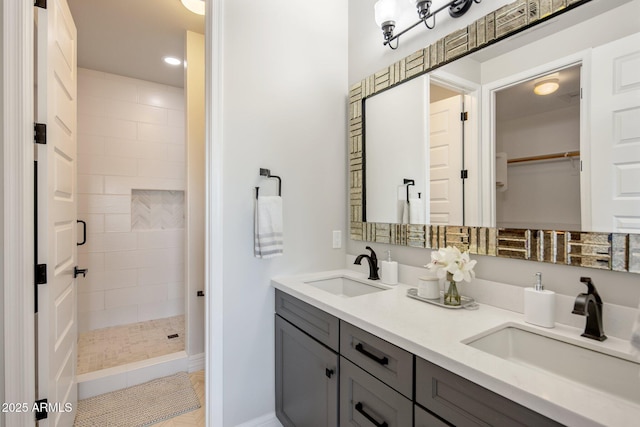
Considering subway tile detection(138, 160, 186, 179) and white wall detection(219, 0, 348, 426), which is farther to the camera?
subway tile detection(138, 160, 186, 179)

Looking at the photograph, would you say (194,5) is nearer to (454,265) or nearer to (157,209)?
(157,209)

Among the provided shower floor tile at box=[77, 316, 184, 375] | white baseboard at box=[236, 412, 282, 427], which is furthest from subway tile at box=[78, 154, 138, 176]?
white baseboard at box=[236, 412, 282, 427]

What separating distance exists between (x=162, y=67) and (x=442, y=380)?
3.59m

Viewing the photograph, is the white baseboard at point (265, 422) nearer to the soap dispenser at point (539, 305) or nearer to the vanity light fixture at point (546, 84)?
the soap dispenser at point (539, 305)

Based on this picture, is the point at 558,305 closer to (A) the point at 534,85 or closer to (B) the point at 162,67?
(A) the point at 534,85

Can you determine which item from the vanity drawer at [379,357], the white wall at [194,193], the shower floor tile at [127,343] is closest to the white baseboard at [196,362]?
the white wall at [194,193]

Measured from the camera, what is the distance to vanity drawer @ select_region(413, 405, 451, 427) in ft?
2.71

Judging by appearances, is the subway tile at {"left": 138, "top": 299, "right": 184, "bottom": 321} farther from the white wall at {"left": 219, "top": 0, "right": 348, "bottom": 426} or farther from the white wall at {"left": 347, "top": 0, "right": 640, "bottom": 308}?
the white wall at {"left": 347, "top": 0, "right": 640, "bottom": 308}

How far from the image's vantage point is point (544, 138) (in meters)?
1.12

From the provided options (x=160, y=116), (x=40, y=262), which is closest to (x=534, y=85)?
(x=40, y=262)

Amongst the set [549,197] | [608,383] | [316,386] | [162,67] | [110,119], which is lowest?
[316,386]

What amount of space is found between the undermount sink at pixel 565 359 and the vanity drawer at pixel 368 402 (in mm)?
295

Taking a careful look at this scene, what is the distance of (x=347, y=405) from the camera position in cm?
117

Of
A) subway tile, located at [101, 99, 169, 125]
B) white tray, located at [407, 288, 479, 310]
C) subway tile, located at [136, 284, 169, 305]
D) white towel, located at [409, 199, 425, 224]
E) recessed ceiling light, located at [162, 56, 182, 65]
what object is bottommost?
subway tile, located at [136, 284, 169, 305]
